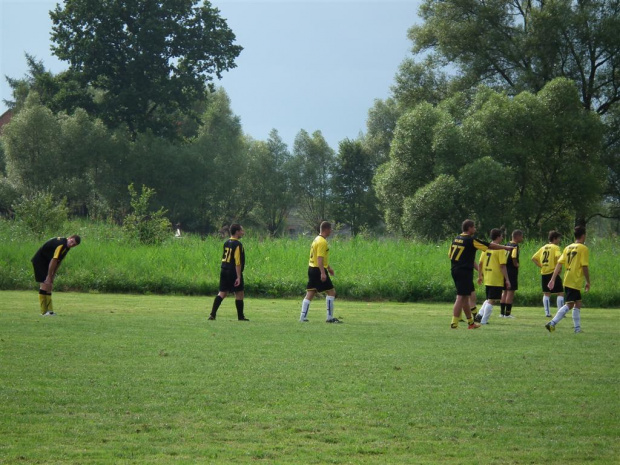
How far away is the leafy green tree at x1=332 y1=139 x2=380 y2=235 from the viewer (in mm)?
88750

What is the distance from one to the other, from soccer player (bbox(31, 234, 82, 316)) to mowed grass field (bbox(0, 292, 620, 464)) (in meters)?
2.39

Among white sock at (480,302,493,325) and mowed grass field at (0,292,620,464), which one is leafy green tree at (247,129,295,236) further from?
mowed grass field at (0,292,620,464)

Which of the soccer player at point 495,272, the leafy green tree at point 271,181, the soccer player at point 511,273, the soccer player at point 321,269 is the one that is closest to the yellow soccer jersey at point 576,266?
the soccer player at point 495,272

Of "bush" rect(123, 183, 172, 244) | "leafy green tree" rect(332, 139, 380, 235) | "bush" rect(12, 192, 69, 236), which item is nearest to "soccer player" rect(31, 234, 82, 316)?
"bush" rect(123, 183, 172, 244)

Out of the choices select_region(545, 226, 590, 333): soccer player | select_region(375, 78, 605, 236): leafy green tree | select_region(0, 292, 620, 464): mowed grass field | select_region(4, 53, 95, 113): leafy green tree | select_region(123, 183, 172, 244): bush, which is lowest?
select_region(0, 292, 620, 464): mowed grass field

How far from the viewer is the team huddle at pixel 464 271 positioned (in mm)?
16141

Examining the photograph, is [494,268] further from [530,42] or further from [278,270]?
[530,42]

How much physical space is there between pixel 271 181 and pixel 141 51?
2771 cm

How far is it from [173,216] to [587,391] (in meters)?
67.1

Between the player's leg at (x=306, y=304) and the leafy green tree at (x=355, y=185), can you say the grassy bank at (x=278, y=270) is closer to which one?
the player's leg at (x=306, y=304)

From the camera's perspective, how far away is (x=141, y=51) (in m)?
67.2

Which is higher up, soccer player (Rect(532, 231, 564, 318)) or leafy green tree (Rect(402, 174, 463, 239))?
leafy green tree (Rect(402, 174, 463, 239))

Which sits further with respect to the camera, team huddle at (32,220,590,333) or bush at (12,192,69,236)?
bush at (12,192,69,236)

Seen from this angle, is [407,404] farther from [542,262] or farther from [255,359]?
[542,262]
